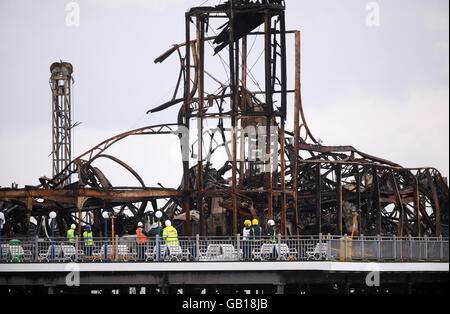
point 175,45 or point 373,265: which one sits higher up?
point 175,45

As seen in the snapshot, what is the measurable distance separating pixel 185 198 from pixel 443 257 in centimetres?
1474

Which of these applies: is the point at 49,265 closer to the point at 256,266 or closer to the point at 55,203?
the point at 256,266

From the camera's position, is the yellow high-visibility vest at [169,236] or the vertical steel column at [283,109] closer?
the yellow high-visibility vest at [169,236]

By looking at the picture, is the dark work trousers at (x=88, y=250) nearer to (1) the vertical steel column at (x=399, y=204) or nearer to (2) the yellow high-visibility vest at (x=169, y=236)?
(2) the yellow high-visibility vest at (x=169, y=236)

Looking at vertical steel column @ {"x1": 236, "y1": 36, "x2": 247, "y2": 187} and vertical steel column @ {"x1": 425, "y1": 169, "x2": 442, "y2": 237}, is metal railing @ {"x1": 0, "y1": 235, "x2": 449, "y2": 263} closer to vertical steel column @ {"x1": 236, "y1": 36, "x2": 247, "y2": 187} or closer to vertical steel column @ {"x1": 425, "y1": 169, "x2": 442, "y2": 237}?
vertical steel column @ {"x1": 236, "y1": 36, "x2": 247, "y2": 187}

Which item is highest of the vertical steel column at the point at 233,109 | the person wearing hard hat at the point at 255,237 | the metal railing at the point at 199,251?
the vertical steel column at the point at 233,109

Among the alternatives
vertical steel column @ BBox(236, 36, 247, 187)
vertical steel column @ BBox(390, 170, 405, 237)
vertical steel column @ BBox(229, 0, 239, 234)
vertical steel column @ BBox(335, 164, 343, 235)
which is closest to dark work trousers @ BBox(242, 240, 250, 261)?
vertical steel column @ BBox(229, 0, 239, 234)

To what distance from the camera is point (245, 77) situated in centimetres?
5309

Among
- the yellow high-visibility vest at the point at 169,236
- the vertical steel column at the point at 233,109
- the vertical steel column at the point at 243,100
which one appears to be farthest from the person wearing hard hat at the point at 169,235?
the vertical steel column at the point at 243,100

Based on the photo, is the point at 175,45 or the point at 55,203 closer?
the point at 55,203

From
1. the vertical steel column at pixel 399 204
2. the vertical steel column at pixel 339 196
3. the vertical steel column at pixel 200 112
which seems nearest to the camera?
the vertical steel column at pixel 200 112

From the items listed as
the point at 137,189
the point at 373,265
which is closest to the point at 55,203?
the point at 137,189
